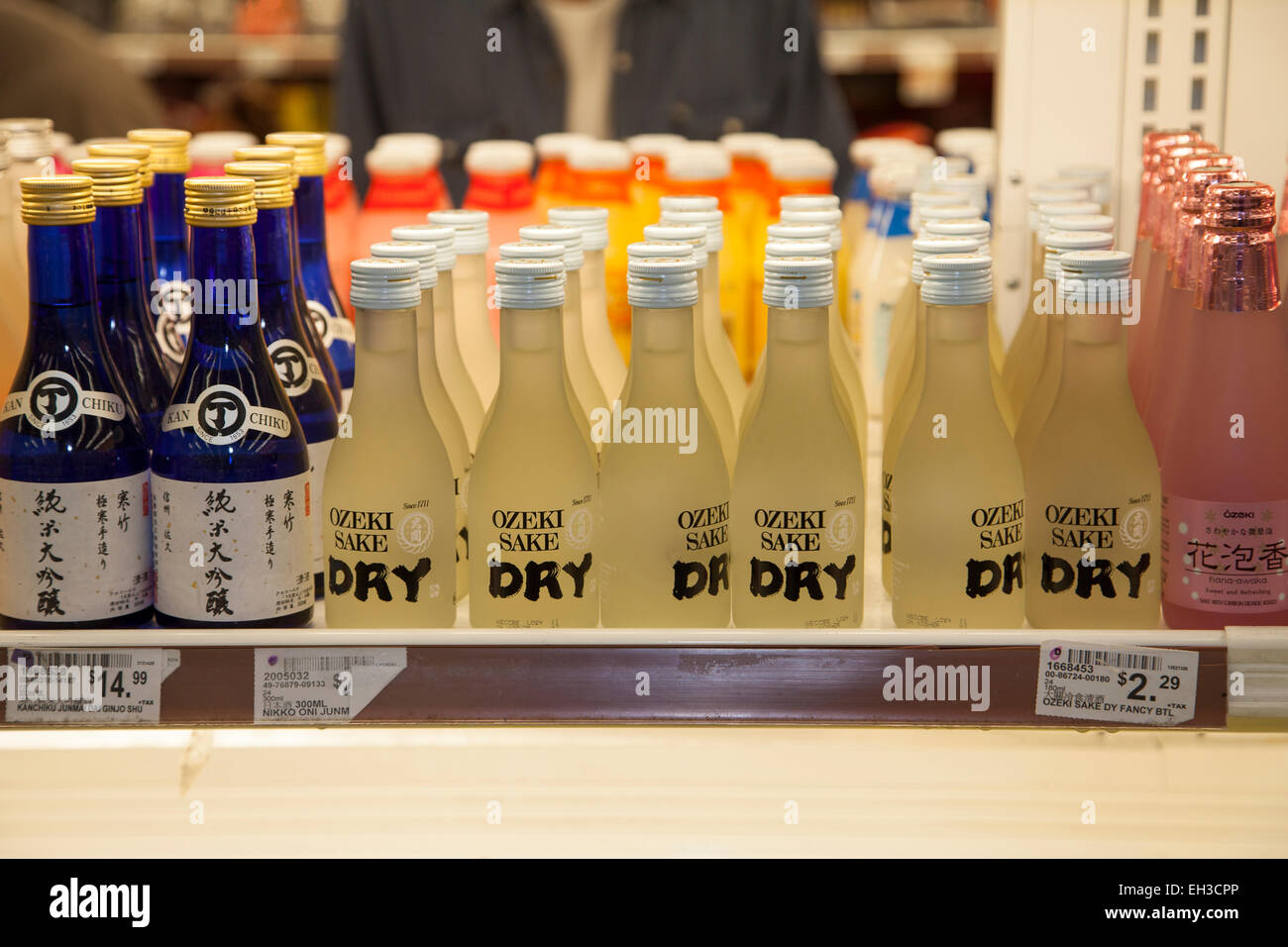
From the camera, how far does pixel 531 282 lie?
40.6 inches

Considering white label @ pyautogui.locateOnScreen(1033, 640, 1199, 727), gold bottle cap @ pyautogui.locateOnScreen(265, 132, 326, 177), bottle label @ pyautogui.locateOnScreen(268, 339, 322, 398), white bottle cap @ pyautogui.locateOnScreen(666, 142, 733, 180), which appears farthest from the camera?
white bottle cap @ pyautogui.locateOnScreen(666, 142, 733, 180)

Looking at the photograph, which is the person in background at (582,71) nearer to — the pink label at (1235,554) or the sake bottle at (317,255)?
the sake bottle at (317,255)

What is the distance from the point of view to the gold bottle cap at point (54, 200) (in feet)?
3.38

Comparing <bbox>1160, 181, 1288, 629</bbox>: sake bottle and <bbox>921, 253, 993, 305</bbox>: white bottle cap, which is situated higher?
<bbox>921, 253, 993, 305</bbox>: white bottle cap

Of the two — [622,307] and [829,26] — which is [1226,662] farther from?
[829,26]

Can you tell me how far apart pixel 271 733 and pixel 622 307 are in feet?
1.98

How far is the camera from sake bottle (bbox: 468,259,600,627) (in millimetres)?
1096

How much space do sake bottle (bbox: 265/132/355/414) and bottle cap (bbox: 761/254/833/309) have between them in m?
0.49

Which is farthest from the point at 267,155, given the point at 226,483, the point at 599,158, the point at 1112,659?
the point at 1112,659

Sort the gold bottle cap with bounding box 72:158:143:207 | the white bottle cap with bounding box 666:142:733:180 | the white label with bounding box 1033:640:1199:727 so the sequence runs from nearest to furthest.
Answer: the white label with bounding box 1033:640:1199:727
the gold bottle cap with bounding box 72:158:143:207
the white bottle cap with bounding box 666:142:733:180

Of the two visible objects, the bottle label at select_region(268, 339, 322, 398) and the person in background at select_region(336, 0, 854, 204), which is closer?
the bottle label at select_region(268, 339, 322, 398)

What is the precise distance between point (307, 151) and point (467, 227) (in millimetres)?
195

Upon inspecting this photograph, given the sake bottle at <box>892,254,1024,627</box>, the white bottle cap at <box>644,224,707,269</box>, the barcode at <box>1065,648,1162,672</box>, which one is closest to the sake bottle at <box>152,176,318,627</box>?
the white bottle cap at <box>644,224,707,269</box>

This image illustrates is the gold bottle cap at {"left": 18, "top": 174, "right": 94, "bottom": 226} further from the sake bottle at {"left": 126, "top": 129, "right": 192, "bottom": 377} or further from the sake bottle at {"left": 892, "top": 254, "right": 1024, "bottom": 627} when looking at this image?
the sake bottle at {"left": 892, "top": 254, "right": 1024, "bottom": 627}
